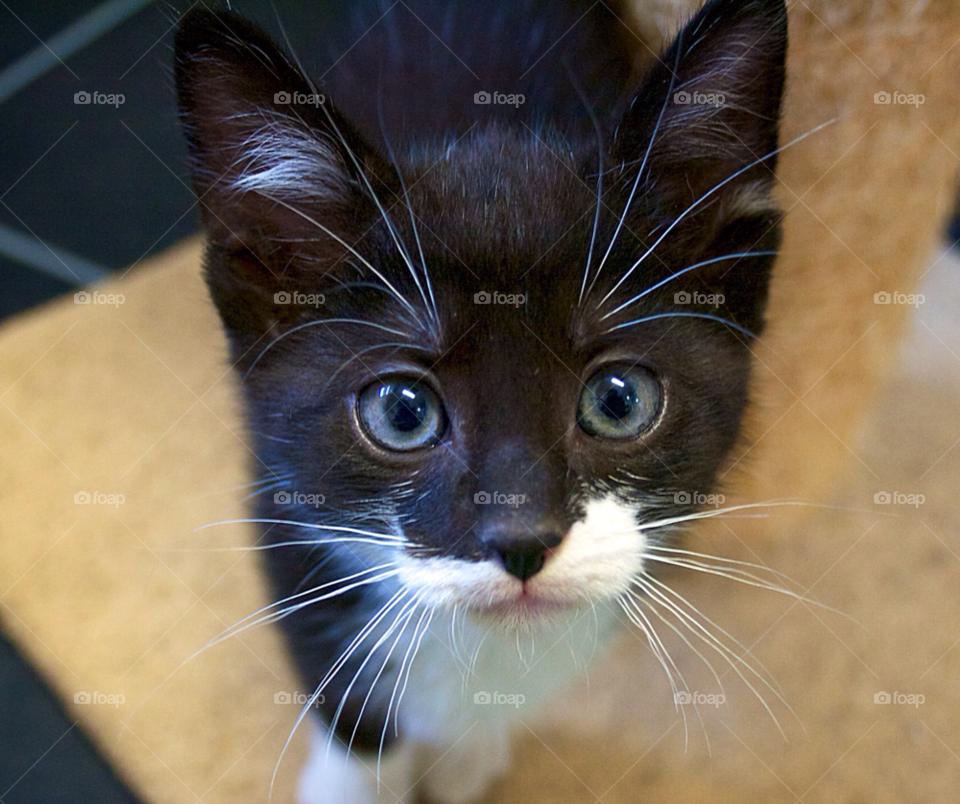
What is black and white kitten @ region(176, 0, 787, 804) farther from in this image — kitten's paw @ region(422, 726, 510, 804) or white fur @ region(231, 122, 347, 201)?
kitten's paw @ region(422, 726, 510, 804)

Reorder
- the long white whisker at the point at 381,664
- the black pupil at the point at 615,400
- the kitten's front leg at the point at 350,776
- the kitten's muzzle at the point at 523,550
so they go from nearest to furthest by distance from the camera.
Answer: the kitten's muzzle at the point at 523,550
the black pupil at the point at 615,400
the long white whisker at the point at 381,664
the kitten's front leg at the point at 350,776

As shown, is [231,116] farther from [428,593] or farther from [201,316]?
[428,593]

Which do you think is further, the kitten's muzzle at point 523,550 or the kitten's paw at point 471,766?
the kitten's paw at point 471,766

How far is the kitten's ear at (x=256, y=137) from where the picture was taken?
2.25 feet

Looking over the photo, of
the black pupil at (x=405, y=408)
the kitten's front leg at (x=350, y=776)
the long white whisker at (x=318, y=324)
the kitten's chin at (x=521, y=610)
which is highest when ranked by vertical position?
the long white whisker at (x=318, y=324)

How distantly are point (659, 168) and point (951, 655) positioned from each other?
2.69 feet

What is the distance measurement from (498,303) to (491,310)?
11mm

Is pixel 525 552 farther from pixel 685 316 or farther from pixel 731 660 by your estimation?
pixel 731 660

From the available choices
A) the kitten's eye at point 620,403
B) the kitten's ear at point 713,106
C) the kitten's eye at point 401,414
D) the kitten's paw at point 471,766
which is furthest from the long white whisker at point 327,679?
the kitten's ear at point 713,106

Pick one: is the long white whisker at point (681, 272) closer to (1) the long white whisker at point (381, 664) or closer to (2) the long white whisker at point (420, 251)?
(2) the long white whisker at point (420, 251)

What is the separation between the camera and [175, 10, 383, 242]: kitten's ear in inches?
27.0

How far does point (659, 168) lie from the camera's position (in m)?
0.81

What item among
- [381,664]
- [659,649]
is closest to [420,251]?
[381,664]

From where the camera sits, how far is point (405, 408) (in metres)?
0.77
